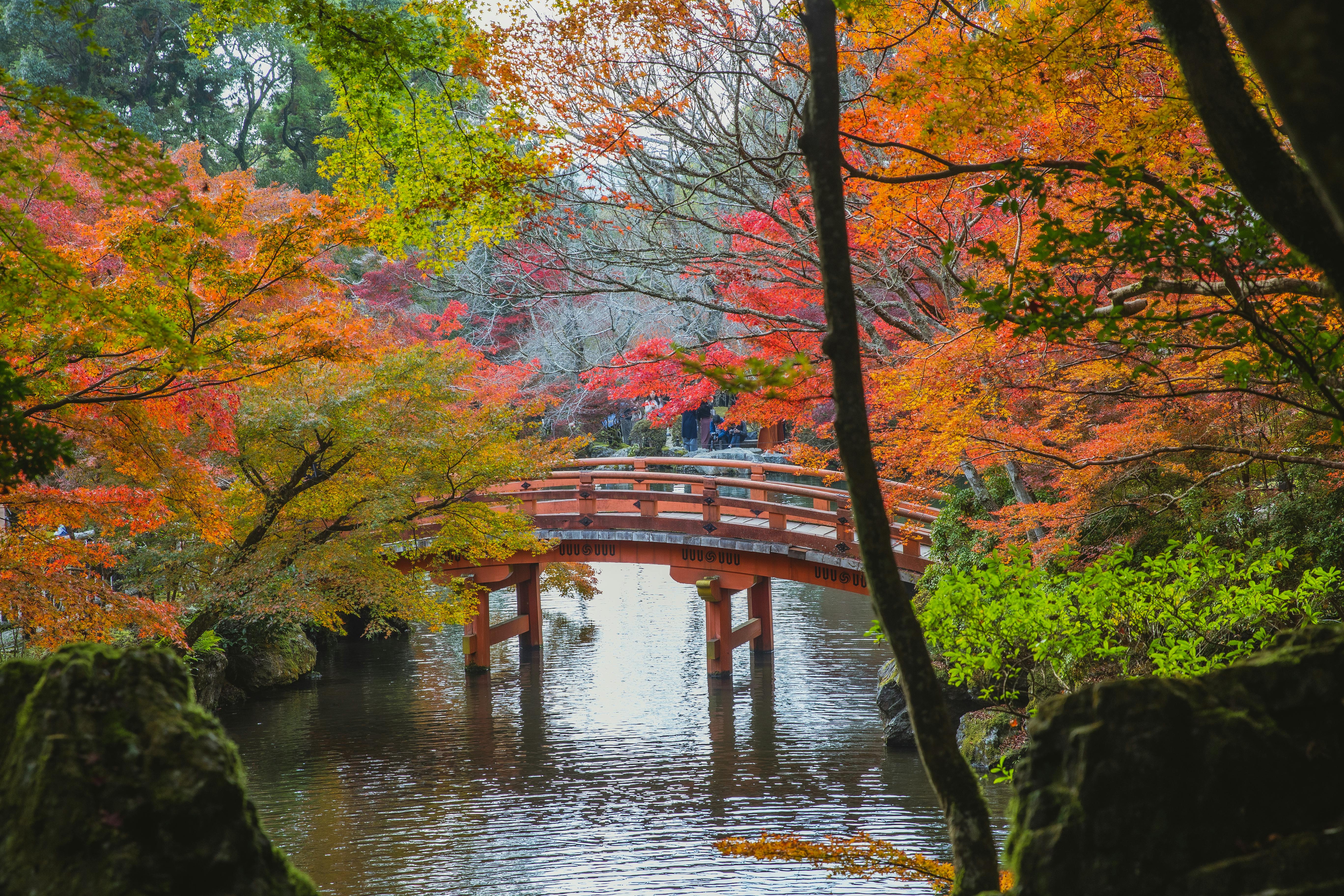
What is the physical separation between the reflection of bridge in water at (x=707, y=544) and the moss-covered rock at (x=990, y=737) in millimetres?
2959

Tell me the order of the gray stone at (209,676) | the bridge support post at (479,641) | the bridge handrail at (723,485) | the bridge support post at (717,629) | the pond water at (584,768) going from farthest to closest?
the bridge support post at (479,641) < the bridge support post at (717,629) < the gray stone at (209,676) < the bridge handrail at (723,485) < the pond water at (584,768)

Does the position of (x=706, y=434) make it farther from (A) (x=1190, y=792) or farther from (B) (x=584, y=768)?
(A) (x=1190, y=792)

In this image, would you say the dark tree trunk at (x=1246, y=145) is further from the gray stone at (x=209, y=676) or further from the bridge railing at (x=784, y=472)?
the gray stone at (x=209, y=676)

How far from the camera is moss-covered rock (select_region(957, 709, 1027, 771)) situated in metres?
9.19

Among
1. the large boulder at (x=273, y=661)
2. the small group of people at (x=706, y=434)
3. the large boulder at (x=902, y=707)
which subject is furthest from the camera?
the small group of people at (x=706, y=434)

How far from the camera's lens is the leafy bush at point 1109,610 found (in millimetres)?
5395

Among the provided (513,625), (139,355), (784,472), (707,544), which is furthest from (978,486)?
(513,625)

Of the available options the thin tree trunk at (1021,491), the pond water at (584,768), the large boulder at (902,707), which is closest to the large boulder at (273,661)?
the pond water at (584,768)

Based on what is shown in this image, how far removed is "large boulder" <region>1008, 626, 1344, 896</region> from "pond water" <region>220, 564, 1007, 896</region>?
17.8ft

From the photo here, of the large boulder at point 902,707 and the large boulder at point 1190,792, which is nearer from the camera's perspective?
the large boulder at point 1190,792

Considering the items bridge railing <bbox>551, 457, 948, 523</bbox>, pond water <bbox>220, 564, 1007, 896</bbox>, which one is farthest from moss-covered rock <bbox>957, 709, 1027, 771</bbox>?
bridge railing <bbox>551, 457, 948, 523</bbox>

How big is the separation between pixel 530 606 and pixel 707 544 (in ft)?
14.3

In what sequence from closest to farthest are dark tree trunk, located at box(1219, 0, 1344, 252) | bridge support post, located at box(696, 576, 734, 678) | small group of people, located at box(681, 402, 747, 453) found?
dark tree trunk, located at box(1219, 0, 1344, 252) → bridge support post, located at box(696, 576, 734, 678) → small group of people, located at box(681, 402, 747, 453)

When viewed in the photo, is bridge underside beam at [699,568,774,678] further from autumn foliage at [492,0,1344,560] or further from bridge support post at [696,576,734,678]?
autumn foliage at [492,0,1344,560]
